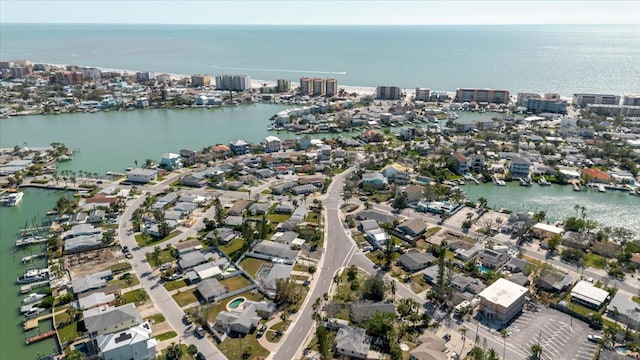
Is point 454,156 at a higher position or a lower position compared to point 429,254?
higher

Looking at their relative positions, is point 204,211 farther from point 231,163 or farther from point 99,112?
point 99,112

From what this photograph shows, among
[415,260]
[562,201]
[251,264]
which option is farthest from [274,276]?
[562,201]

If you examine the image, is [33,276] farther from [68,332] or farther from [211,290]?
[211,290]

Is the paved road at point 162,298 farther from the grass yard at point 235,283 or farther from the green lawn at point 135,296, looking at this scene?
the grass yard at point 235,283

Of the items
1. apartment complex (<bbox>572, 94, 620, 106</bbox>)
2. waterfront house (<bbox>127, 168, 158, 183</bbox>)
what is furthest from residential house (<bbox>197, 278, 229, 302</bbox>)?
apartment complex (<bbox>572, 94, 620, 106</bbox>)

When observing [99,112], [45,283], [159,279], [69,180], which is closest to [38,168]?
[69,180]

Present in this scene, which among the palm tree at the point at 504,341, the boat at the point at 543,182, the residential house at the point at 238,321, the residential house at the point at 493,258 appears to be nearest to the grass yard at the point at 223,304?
the residential house at the point at 238,321
